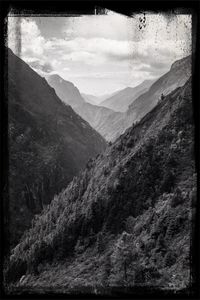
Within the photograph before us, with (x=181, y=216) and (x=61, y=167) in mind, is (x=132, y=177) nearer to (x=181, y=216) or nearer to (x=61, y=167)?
(x=181, y=216)

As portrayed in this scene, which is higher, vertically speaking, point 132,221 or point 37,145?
point 132,221

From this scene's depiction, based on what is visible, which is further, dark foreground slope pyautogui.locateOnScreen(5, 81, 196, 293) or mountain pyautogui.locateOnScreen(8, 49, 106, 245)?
mountain pyautogui.locateOnScreen(8, 49, 106, 245)

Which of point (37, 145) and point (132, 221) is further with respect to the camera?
point (37, 145)

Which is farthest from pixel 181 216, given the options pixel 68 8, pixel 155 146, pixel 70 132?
pixel 70 132

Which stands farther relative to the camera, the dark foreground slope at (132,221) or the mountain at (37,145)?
the mountain at (37,145)
